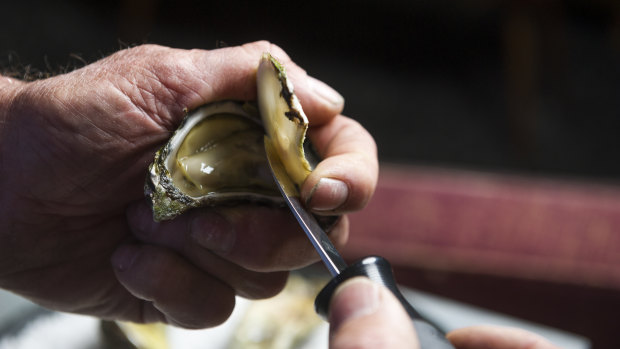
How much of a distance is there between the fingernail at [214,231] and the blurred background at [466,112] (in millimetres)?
374

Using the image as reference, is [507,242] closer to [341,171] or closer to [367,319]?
[341,171]

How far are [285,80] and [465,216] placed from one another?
0.59 m

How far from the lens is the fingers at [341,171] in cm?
41

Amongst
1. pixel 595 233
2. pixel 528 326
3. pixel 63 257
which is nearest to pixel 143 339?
pixel 63 257

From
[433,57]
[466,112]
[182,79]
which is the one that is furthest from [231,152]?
[433,57]

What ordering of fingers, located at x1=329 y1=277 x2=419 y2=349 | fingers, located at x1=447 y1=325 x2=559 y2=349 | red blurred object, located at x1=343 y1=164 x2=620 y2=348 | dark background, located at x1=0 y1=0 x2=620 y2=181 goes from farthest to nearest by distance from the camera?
dark background, located at x1=0 y1=0 x2=620 y2=181 → red blurred object, located at x1=343 y1=164 x2=620 y2=348 → fingers, located at x1=447 y1=325 x2=559 y2=349 → fingers, located at x1=329 y1=277 x2=419 y2=349

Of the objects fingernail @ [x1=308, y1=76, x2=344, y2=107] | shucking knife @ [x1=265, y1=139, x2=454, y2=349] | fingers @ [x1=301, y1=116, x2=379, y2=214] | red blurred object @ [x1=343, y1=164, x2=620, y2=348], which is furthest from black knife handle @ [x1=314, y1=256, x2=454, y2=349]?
red blurred object @ [x1=343, y1=164, x2=620, y2=348]

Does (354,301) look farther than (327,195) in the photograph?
No

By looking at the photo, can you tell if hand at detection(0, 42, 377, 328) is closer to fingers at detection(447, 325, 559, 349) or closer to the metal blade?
the metal blade

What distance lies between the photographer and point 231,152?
472 millimetres

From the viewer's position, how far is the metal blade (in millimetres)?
337

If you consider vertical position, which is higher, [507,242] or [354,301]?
[354,301]

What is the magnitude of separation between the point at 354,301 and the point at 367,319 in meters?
0.01

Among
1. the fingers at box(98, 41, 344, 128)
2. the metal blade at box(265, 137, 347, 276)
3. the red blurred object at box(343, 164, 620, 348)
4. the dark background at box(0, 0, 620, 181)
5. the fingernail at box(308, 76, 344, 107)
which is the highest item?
the fingers at box(98, 41, 344, 128)
